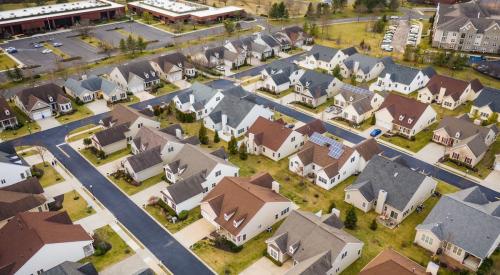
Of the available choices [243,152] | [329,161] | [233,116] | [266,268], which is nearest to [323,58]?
[233,116]

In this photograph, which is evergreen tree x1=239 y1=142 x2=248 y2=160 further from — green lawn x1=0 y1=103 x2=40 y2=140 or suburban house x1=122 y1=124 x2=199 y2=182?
green lawn x1=0 y1=103 x2=40 y2=140

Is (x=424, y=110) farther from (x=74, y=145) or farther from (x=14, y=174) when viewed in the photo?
(x=14, y=174)

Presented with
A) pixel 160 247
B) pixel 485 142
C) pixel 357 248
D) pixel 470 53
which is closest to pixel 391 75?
pixel 485 142

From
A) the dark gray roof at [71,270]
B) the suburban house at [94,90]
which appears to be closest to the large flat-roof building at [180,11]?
the suburban house at [94,90]

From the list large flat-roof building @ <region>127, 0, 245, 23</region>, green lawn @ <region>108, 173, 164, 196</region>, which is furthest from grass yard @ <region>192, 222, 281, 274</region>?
large flat-roof building @ <region>127, 0, 245, 23</region>

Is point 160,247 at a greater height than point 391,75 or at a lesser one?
lesser
